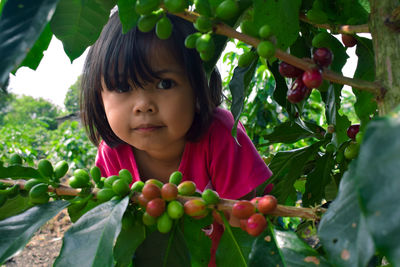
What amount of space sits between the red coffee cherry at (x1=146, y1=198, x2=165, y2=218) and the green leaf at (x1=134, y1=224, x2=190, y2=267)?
10 cm

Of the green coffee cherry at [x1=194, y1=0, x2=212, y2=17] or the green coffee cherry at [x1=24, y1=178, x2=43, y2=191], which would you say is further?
the green coffee cherry at [x1=24, y1=178, x2=43, y2=191]

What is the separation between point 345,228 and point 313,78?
226 millimetres

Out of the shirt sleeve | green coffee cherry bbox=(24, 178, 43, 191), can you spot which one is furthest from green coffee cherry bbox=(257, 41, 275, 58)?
the shirt sleeve

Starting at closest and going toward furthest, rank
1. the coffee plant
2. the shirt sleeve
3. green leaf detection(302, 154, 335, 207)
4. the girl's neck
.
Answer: the coffee plant → green leaf detection(302, 154, 335, 207) → the shirt sleeve → the girl's neck

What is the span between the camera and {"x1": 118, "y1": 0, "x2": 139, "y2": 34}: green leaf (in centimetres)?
74

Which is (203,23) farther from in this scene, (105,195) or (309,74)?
(105,195)

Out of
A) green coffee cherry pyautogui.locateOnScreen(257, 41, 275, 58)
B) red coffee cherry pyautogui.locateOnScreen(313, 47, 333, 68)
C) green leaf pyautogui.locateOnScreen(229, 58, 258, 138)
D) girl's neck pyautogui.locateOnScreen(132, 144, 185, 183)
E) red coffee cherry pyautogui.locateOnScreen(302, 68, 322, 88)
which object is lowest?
girl's neck pyautogui.locateOnScreen(132, 144, 185, 183)

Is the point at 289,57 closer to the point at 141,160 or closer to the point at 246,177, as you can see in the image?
the point at 246,177

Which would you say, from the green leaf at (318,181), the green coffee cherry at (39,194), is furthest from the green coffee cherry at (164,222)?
the green leaf at (318,181)

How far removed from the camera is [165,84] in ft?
4.62

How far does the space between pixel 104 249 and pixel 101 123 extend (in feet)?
4.52

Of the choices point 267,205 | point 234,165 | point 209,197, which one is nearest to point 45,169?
point 209,197

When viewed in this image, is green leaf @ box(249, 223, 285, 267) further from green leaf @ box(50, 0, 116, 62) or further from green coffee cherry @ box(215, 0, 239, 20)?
green leaf @ box(50, 0, 116, 62)

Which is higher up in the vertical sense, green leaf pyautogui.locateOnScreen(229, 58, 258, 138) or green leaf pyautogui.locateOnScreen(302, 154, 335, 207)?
green leaf pyautogui.locateOnScreen(229, 58, 258, 138)
